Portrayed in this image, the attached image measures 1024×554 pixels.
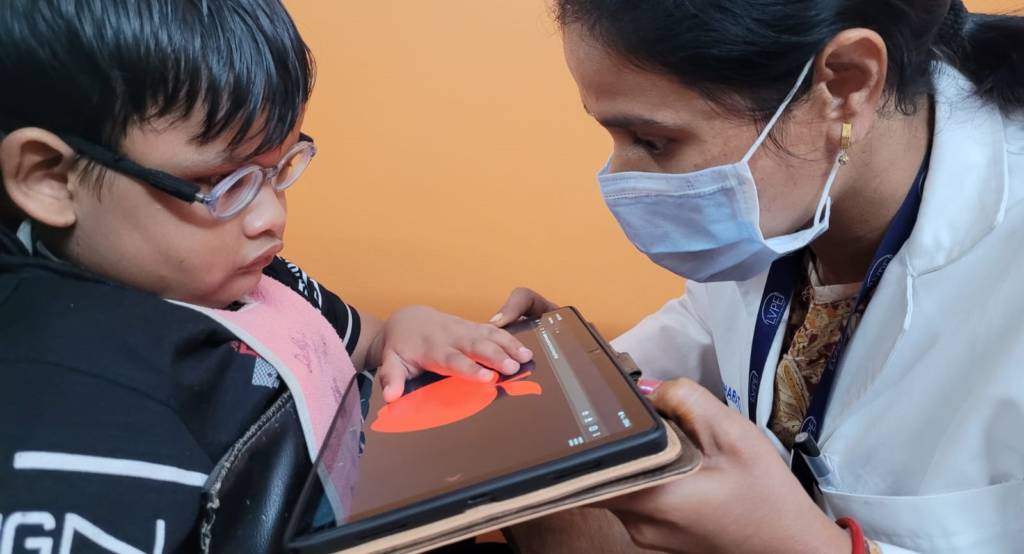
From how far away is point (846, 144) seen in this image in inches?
27.2

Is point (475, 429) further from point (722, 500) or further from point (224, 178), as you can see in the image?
point (224, 178)

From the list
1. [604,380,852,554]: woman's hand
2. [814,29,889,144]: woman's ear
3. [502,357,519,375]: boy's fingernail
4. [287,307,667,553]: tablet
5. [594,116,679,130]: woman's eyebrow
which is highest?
[814,29,889,144]: woman's ear

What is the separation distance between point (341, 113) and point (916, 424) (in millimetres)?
1051

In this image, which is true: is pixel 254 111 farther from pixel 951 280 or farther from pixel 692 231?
pixel 951 280

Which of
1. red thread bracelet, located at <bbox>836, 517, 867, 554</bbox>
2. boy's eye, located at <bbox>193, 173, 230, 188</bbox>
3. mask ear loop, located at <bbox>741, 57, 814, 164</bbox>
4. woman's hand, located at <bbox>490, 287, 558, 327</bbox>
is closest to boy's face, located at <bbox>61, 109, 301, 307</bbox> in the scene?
boy's eye, located at <bbox>193, 173, 230, 188</bbox>

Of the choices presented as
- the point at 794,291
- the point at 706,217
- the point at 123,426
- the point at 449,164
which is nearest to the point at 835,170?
the point at 706,217

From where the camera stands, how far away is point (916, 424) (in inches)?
27.9

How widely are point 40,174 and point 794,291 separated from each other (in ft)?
2.85

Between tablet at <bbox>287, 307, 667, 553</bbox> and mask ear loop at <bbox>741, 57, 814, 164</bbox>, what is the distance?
9.4 inches

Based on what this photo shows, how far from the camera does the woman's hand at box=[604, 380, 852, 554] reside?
528 millimetres

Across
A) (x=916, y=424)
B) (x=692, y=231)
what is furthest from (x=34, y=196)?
(x=916, y=424)

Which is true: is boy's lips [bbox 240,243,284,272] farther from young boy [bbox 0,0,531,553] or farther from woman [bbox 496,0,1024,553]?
→ woman [bbox 496,0,1024,553]

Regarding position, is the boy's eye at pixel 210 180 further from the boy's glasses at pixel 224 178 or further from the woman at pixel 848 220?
the woman at pixel 848 220

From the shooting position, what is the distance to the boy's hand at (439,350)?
2.27 ft
